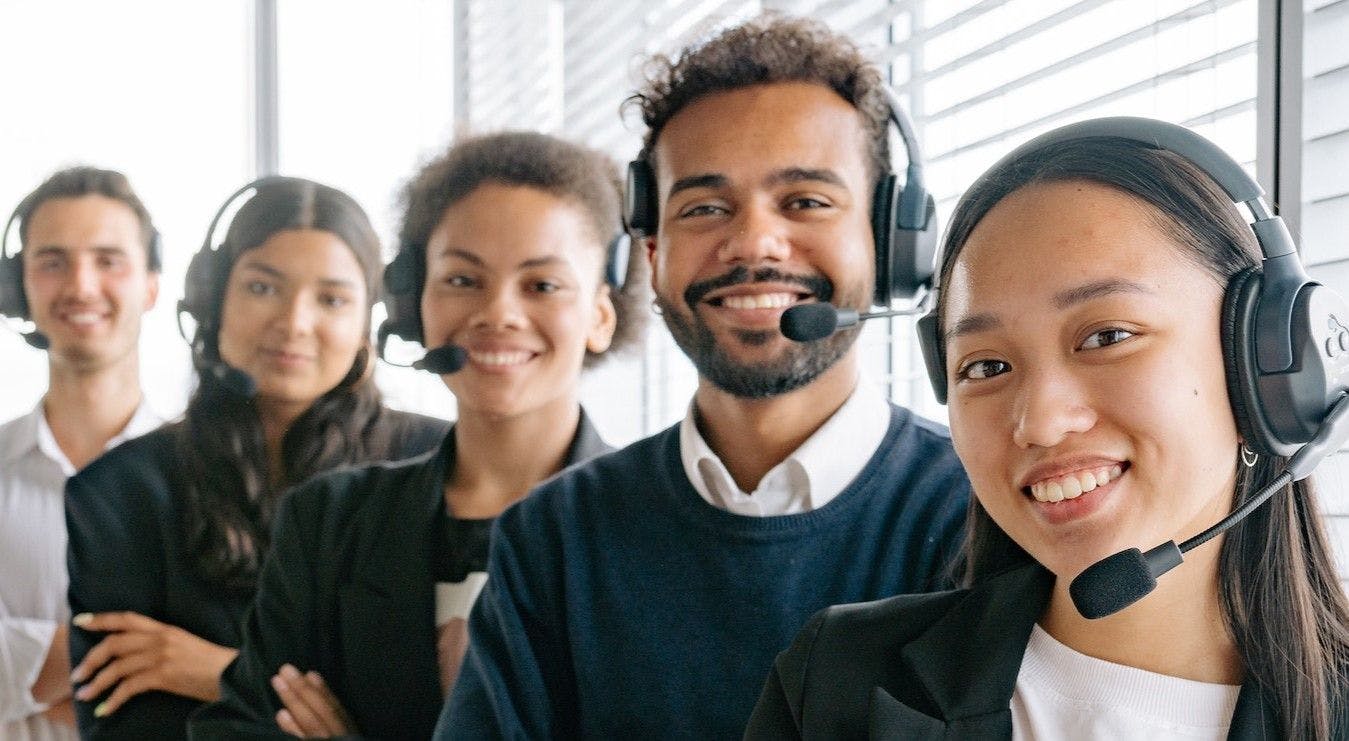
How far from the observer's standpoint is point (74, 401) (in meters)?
2.64

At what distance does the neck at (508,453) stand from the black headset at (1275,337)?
46.5 inches

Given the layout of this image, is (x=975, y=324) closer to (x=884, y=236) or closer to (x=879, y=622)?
(x=879, y=622)

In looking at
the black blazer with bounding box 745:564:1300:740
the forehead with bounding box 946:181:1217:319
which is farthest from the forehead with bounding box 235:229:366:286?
the forehead with bounding box 946:181:1217:319

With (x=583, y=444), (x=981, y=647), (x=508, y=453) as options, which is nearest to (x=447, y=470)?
(x=508, y=453)

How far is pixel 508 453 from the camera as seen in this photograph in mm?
1959

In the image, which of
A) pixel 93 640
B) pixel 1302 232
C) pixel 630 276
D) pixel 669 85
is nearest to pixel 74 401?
pixel 93 640

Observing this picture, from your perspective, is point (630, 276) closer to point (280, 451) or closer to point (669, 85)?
point (669, 85)

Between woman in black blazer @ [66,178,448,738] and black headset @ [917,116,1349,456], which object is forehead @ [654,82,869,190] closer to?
black headset @ [917,116,1349,456]

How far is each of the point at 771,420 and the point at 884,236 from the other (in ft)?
0.79

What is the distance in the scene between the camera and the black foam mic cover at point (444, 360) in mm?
1869

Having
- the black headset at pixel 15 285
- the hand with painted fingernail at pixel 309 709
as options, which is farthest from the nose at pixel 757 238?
the black headset at pixel 15 285

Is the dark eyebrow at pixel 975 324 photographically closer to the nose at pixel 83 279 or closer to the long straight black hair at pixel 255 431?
the long straight black hair at pixel 255 431

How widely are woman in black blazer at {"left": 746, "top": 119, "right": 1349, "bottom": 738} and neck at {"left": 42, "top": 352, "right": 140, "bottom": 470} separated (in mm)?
1959

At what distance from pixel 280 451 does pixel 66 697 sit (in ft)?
2.18
